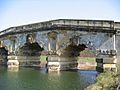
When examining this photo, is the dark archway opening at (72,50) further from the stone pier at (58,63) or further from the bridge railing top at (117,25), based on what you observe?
the bridge railing top at (117,25)

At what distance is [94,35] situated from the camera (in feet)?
80.8

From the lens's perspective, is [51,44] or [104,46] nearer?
[104,46]

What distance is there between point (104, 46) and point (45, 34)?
6435mm

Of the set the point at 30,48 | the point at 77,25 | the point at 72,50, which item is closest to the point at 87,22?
the point at 77,25

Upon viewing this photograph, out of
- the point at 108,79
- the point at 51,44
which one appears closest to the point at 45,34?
the point at 51,44

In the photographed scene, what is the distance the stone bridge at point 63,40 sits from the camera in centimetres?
2391

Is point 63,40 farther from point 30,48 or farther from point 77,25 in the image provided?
point 30,48

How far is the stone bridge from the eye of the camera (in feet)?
78.4

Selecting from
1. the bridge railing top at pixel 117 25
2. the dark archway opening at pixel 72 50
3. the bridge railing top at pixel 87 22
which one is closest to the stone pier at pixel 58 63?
the dark archway opening at pixel 72 50

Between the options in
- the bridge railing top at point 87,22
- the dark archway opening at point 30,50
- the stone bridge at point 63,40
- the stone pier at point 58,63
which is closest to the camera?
the stone bridge at point 63,40

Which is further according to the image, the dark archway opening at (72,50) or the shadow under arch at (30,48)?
the shadow under arch at (30,48)

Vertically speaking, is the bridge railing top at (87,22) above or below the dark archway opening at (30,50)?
above

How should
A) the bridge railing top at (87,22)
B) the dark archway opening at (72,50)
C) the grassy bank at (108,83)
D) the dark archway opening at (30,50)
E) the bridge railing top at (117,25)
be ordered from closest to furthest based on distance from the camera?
1. the grassy bank at (108,83)
2. the bridge railing top at (117,25)
3. the bridge railing top at (87,22)
4. the dark archway opening at (72,50)
5. the dark archway opening at (30,50)

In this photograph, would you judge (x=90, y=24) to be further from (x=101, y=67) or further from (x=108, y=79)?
(x=108, y=79)
